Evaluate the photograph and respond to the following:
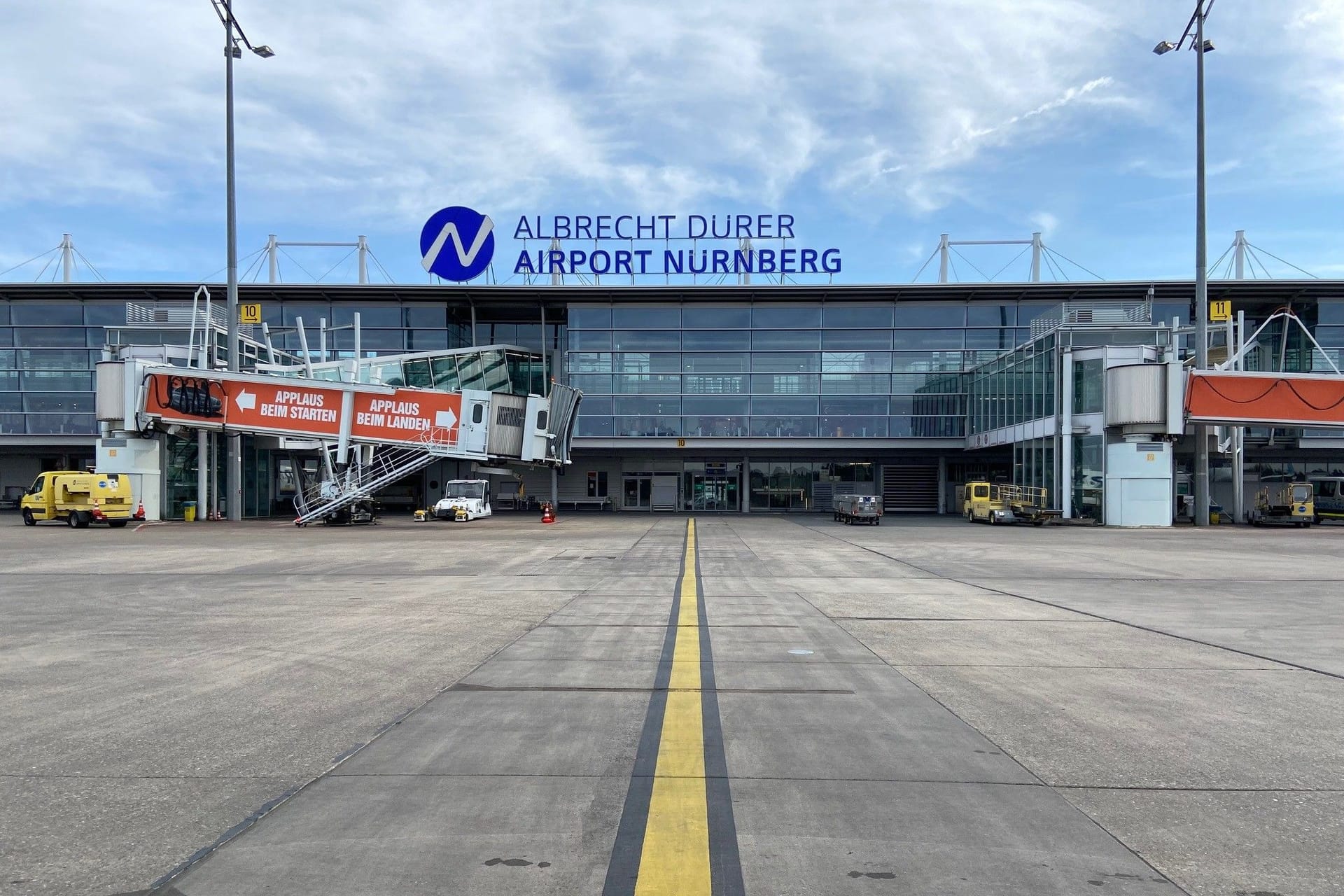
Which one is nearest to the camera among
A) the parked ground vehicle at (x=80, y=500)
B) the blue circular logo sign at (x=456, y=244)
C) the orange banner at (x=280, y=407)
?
the parked ground vehicle at (x=80, y=500)

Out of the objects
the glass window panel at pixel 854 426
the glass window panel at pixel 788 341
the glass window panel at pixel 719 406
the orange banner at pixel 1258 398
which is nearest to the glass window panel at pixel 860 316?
the glass window panel at pixel 788 341

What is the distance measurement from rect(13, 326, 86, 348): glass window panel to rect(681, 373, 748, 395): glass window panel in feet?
116

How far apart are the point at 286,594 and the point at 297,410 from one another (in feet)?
80.8

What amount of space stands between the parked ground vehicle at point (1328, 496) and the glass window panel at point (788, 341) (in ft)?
85.3

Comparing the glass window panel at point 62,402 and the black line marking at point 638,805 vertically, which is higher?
the glass window panel at point 62,402

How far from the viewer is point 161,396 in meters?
36.3

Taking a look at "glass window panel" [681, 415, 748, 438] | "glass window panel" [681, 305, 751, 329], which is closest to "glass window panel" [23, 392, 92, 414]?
"glass window panel" [681, 415, 748, 438]

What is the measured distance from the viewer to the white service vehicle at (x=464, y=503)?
4184 centimetres

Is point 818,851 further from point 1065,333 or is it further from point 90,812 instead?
point 1065,333

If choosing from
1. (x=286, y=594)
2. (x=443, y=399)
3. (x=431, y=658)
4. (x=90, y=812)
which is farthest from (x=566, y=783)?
(x=443, y=399)

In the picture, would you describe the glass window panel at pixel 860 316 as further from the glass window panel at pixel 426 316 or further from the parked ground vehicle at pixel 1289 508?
the glass window panel at pixel 426 316

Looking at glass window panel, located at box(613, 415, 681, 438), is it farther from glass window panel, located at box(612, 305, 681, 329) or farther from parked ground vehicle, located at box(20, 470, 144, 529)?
parked ground vehicle, located at box(20, 470, 144, 529)

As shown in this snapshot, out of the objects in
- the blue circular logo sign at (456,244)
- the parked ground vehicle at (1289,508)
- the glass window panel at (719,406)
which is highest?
the blue circular logo sign at (456,244)

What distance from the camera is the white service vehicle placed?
41.8m
